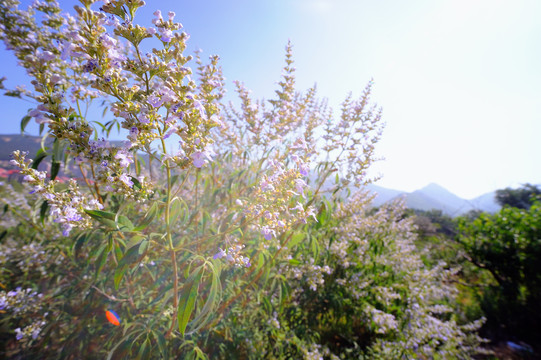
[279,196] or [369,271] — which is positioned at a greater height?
[279,196]

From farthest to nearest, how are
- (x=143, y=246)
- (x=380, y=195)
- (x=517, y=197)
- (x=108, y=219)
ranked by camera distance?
(x=380, y=195) → (x=517, y=197) → (x=143, y=246) → (x=108, y=219)

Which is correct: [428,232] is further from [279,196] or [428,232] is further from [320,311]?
[279,196]

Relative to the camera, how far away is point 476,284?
24.5ft

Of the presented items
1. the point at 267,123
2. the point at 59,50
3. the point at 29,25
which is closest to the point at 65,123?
the point at 59,50

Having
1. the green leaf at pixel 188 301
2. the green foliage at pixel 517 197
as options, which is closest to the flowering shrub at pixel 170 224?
the green leaf at pixel 188 301

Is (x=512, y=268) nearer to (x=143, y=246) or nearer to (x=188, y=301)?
(x=188, y=301)

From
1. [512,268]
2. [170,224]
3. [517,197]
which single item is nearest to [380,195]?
[517,197]

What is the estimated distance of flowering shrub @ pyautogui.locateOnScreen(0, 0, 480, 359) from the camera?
1051 millimetres

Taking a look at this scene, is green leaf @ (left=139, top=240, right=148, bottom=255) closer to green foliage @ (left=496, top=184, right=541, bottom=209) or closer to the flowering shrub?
the flowering shrub

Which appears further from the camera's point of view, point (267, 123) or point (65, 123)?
point (267, 123)

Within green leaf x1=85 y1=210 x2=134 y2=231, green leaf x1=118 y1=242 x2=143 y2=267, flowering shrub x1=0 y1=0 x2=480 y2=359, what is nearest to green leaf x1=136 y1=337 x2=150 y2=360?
flowering shrub x1=0 y1=0 x2=480 y2=359

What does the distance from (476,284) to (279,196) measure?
33.3 ft

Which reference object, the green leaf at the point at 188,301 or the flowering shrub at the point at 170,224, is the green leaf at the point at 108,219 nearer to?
the flowering shrub at the point at 170,224

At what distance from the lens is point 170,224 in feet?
4.38
